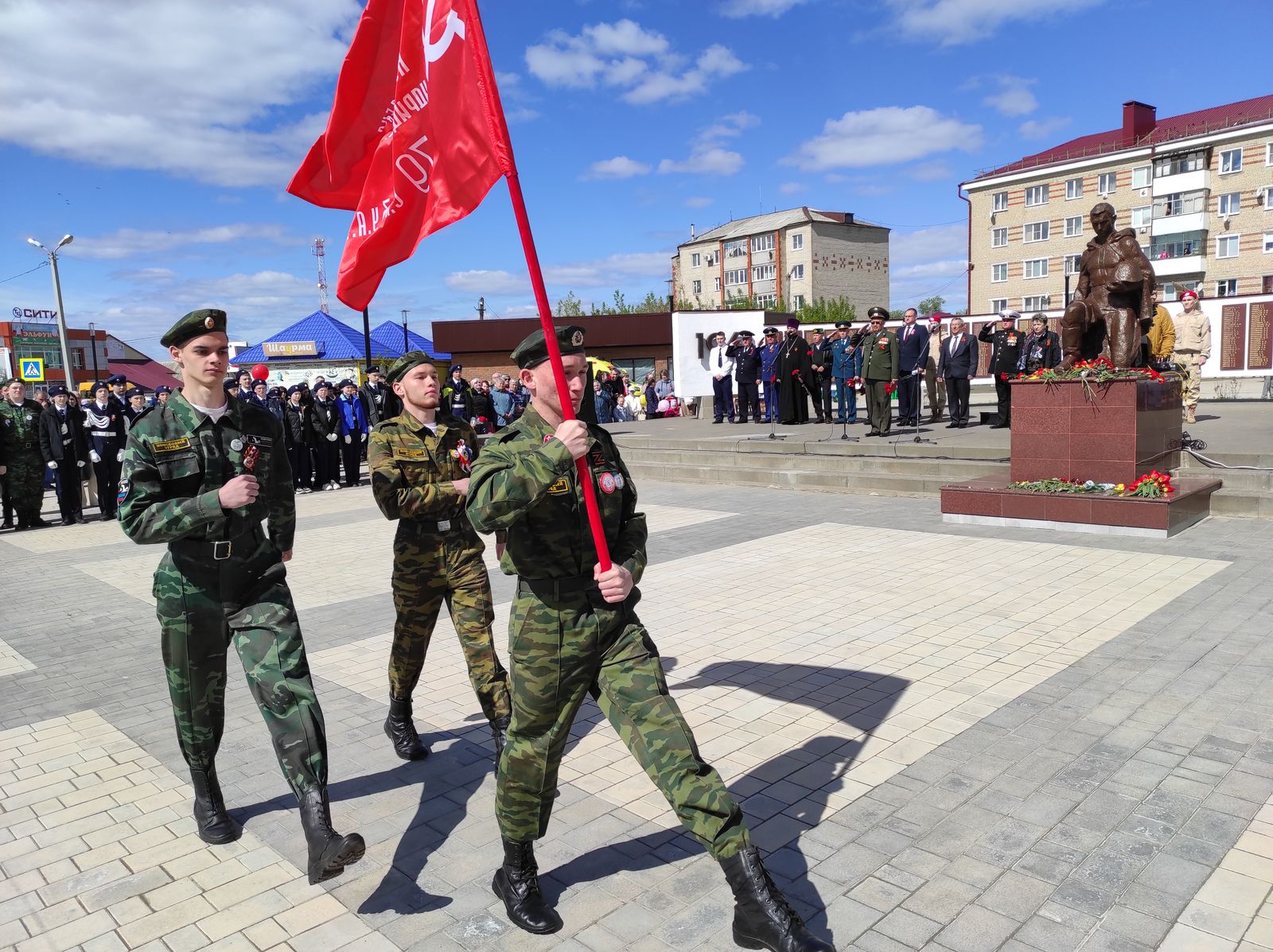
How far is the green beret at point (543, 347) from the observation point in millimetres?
2979

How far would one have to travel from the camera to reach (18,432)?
1359 cm

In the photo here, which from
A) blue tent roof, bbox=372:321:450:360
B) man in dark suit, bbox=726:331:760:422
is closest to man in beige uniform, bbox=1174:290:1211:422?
man in dark suit, bbox=726:331:760:422

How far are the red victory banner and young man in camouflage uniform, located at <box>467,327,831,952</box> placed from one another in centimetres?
28

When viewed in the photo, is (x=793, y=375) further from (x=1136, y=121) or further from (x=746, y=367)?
(x=1136, y=121)

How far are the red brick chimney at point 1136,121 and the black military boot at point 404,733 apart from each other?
60969mm

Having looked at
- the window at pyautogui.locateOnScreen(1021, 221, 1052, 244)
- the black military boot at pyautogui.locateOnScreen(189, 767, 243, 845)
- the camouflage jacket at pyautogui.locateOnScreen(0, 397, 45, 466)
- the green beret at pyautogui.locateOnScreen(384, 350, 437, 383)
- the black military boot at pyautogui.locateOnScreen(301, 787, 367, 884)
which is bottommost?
the black military boot at pyautogui.locateOnScreen(189, 767, 243, 845)

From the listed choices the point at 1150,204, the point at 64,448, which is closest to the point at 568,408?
the point at 64,448

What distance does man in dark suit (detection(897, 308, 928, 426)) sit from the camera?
619 inches

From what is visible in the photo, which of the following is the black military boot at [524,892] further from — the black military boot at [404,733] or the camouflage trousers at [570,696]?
the black military boot at [404,733]

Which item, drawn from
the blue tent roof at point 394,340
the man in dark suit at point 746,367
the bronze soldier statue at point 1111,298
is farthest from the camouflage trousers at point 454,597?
the blue tent roof at point 394,340

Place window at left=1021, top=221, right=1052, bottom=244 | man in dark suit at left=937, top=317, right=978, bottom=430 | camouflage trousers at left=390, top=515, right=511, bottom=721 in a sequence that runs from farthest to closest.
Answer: window at left=1021, top=221, right=1052, bottom=244
man in dark suit at left=937, top=317, right=978, bottom=430
camouflage trousers at left=390, top=515, right=511, bottom=721

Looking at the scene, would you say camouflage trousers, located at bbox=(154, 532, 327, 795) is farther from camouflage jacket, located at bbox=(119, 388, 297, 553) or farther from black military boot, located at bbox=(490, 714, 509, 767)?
black military boot, located at bbox=(490, 714, 509, 767)

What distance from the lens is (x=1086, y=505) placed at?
9.02 metres

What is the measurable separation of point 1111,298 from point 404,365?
877 cm
